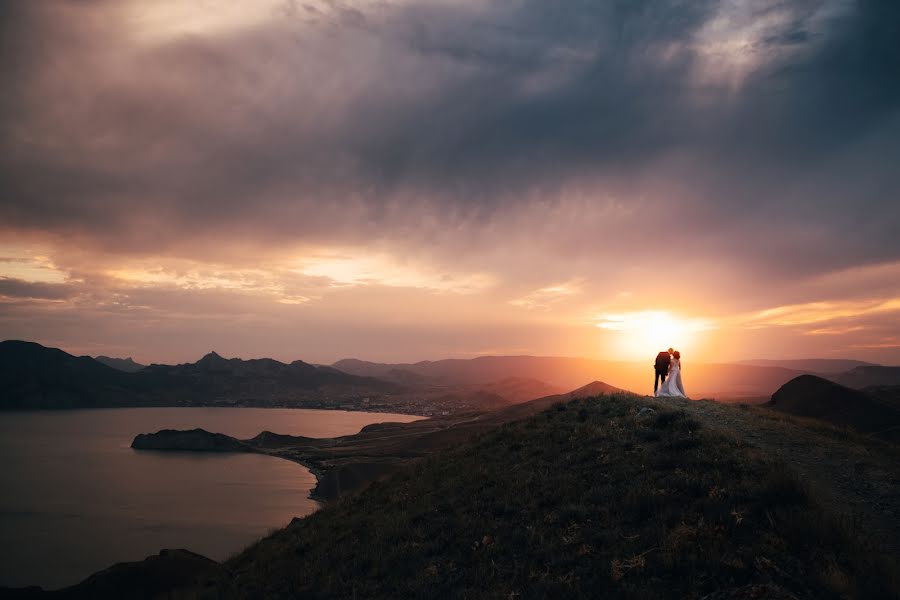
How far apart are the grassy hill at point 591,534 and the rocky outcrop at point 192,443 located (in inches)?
5659

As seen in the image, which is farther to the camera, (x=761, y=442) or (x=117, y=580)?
(x=117, y=580)

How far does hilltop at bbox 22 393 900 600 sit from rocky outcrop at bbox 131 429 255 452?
143399 mm

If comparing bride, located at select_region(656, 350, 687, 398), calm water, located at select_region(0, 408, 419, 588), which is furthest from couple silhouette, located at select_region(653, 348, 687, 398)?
calm water, located at select_region(0, 408, 419, 588)

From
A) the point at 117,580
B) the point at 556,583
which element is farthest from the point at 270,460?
the point at 556,583

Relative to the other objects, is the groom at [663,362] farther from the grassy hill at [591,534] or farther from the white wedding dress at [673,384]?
the grassy hill at [591,534]

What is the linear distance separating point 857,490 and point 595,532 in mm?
7232

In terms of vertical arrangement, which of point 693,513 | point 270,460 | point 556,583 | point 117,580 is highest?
point 693,513

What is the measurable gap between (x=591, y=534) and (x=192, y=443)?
168 m

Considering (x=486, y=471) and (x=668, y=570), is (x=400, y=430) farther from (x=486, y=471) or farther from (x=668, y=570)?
(x=668, y=570)

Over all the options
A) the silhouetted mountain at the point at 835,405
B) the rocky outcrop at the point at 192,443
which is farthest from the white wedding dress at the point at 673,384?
the rocky outcrop at the point at 192,443

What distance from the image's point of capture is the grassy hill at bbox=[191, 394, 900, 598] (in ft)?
27.2

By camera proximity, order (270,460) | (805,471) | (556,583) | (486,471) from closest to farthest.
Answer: (556,583) → (805,471) → (486,471) → (270,460)

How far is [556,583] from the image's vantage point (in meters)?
9.49

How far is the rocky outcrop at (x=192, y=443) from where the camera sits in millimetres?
146750
